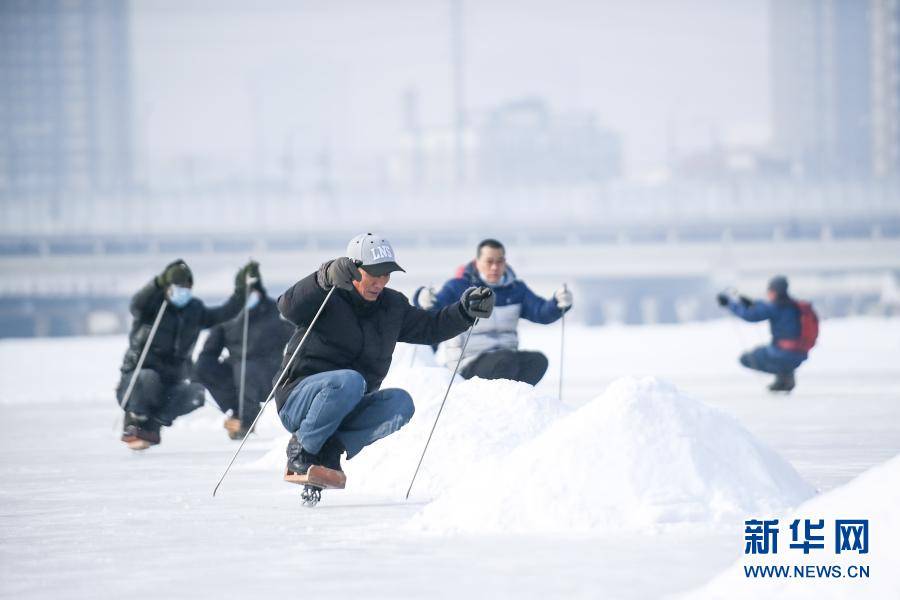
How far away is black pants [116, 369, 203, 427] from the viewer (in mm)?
11336

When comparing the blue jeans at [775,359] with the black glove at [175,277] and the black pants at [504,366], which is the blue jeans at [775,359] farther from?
the black glove at [175,277]

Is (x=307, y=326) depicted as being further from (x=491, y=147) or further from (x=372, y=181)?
(x=491, y=147)

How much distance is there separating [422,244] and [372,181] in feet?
108

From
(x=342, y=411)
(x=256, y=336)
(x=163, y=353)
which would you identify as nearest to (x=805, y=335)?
(x=256, y=336)

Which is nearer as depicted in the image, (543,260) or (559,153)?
(543,260)

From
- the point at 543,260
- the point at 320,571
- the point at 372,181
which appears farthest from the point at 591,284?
the point at 320,571

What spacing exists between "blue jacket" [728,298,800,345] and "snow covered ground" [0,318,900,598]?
528 cm

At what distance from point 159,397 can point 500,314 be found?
8.38 ft

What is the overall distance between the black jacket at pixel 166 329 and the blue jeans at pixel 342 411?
4.22 meters

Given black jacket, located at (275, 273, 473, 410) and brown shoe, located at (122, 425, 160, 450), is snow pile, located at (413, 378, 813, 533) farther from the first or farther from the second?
brown shoe, located at (122, 425, 160, 450)

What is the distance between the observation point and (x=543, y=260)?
92125mm

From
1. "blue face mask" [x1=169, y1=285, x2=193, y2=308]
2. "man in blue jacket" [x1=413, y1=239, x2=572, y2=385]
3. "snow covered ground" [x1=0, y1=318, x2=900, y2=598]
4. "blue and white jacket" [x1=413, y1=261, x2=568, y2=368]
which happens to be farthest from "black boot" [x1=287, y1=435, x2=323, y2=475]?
"blue face mask" [x1=169, y1=285, x2=193, y2=308]

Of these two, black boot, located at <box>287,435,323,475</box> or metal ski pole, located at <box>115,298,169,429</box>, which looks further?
metal ski pole, located at <box>115,298,169,429</box>

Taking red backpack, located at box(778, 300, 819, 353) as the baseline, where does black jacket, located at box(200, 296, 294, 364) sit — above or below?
above
